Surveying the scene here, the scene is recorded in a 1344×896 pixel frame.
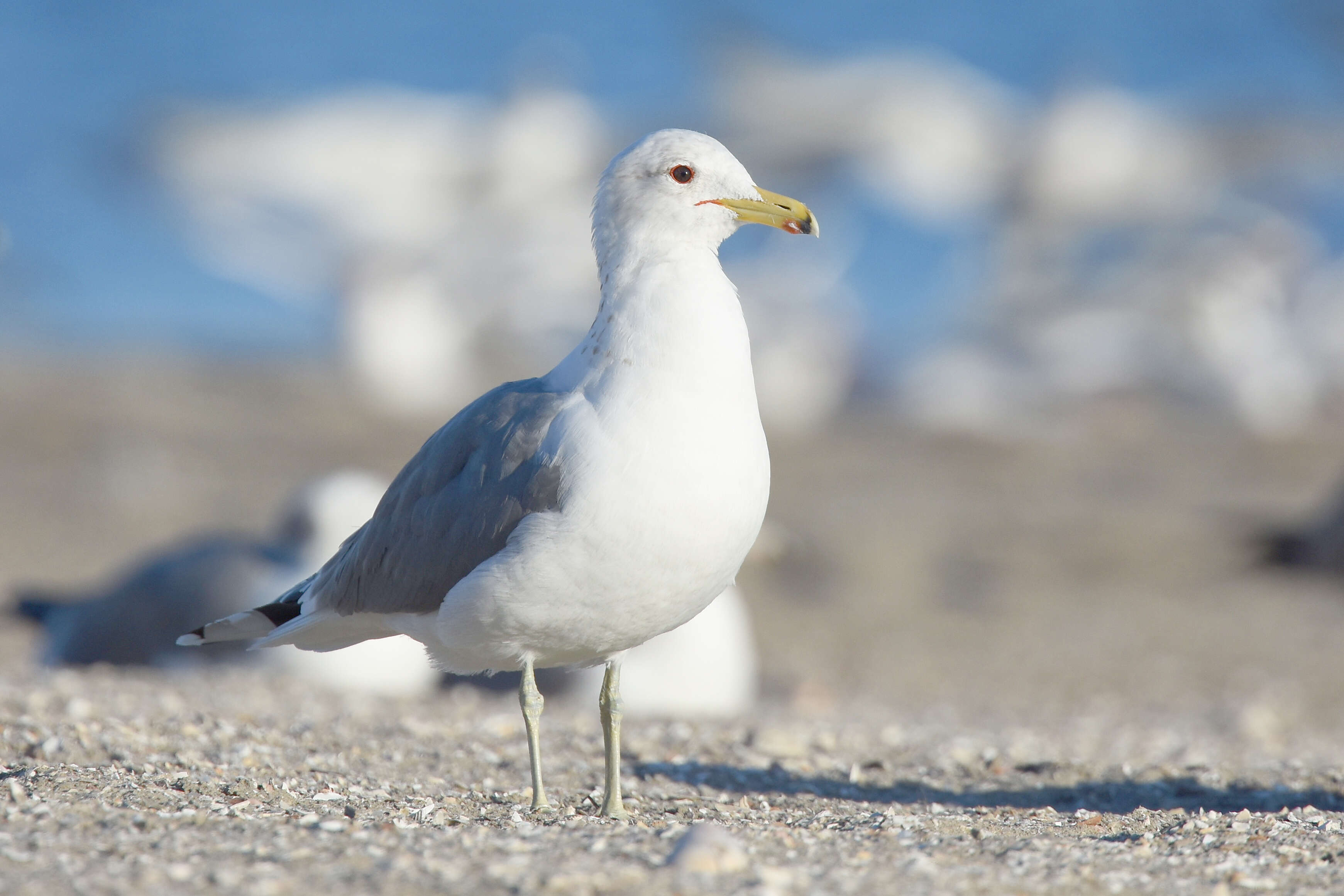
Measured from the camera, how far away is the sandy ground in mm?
2383

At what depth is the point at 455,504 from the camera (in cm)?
309

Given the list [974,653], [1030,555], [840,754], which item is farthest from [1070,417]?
[840,754]

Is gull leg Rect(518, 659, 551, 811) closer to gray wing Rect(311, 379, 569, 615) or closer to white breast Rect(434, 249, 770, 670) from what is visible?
white breast Rect(434, 249, 770, 670)

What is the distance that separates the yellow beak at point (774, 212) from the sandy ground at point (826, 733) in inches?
54.5

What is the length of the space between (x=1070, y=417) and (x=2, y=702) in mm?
16682

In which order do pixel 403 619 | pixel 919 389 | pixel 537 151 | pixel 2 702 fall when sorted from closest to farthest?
pixel 403 619 < pixel 2 702 < pixel 919 389 < pixel 537 151

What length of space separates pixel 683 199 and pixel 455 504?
893 millimetres

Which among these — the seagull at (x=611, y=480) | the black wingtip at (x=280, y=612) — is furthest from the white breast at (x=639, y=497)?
the black wingtip at (x=280, y=612)

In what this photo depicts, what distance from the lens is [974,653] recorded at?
7.79 metres

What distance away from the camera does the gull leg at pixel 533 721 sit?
3029 millimetres

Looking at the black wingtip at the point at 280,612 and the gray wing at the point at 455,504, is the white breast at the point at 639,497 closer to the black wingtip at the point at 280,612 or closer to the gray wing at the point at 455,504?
the gray wing at the point at 455,504

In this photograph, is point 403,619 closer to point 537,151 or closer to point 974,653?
point 974,653

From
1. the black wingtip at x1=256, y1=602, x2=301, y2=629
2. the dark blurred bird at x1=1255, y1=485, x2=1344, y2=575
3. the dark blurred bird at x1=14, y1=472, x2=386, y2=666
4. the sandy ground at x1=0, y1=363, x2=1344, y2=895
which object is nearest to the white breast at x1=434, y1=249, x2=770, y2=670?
the sandy ground at x1=0, y1=363, x2=1344, y2=895

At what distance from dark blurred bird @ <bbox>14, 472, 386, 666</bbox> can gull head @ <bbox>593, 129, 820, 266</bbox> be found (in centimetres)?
298
